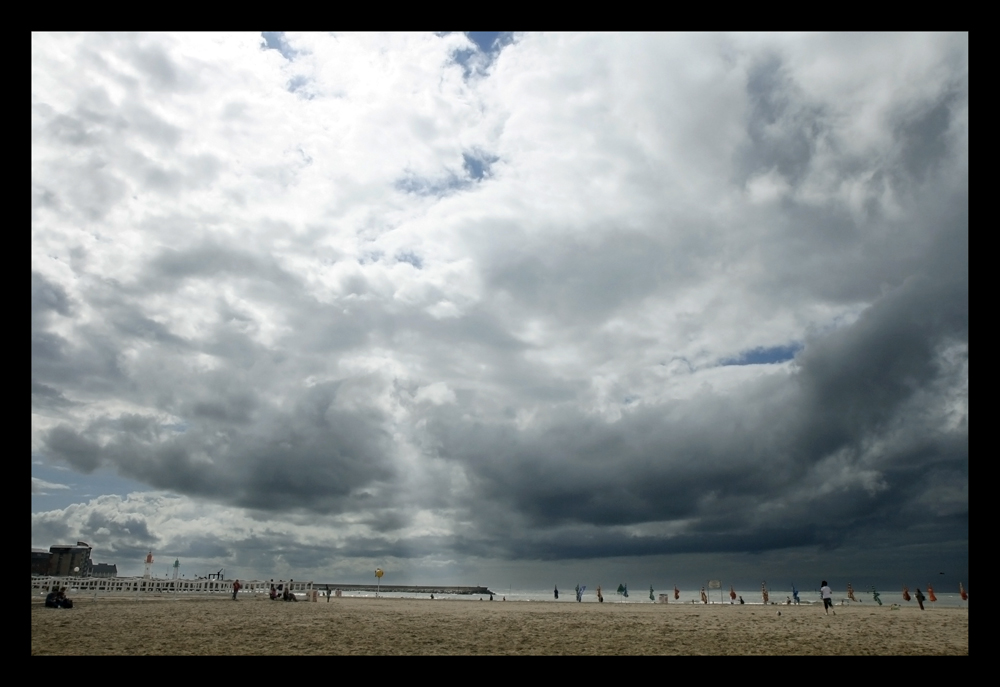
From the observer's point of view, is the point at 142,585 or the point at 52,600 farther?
the point at 142,585

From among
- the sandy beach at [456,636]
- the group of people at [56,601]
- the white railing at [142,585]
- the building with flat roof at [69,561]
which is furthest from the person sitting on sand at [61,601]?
the building with flat roof at [69,561]

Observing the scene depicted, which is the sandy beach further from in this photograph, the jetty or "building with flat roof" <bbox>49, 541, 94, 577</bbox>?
"building with flat roof" <bbox>49, 541, 94, 577</bbox>

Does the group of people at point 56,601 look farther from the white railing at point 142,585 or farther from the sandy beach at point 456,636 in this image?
the white railing at point 142,585

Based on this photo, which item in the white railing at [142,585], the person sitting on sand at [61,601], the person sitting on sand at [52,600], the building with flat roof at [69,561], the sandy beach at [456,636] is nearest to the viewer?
the sandy beach at [456,636]

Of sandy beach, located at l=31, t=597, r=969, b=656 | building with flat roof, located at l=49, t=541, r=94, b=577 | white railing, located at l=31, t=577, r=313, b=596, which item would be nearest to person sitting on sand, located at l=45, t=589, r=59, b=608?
sandy beach, located at l=31, t=597, r=969, b=656

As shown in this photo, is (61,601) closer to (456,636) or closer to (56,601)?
(56,601)

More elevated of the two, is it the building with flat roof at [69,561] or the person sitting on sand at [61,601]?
the person sitting on sand at [61,601]

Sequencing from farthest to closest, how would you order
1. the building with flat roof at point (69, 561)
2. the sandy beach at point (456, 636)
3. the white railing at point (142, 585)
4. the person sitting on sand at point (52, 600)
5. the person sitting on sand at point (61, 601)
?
the building with flat roof at point (69, 561) → the white railing at point (142, 585) → the person sitting on sand at point (61, 601) → the person sitting on sand at point (52, 600) → the sandy beach at point (456, 636)

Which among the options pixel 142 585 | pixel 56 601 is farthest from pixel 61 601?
pixel 142 585
